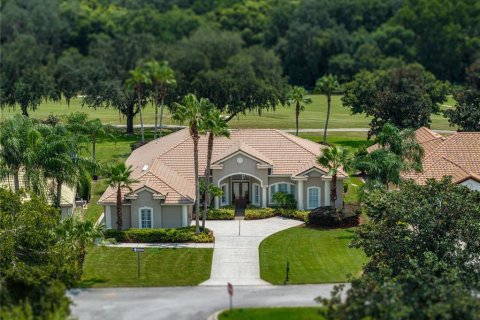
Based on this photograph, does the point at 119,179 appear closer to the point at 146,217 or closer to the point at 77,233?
the point at 146,217

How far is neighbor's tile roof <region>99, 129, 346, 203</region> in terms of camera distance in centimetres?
5975

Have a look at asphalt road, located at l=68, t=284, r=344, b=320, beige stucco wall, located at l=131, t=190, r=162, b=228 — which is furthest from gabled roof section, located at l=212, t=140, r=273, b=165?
asphalt road, located at l=68, t=284, r=344, b=320

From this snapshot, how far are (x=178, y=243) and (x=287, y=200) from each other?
10.6 m

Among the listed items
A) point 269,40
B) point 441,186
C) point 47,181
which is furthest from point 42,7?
point 441,186

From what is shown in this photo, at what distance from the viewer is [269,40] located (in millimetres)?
161000

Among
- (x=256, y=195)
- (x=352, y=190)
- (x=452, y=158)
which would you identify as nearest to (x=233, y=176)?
(x=256, y=195)

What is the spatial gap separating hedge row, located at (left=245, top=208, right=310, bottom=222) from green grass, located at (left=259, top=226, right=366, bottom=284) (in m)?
1.98

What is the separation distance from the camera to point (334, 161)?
59562mm

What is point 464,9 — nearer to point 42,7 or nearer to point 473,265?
point 42,7

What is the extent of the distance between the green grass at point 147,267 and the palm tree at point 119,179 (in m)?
3.14

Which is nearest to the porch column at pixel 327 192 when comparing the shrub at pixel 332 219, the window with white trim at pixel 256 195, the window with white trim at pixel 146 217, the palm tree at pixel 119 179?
the shrub at pixel 332 219

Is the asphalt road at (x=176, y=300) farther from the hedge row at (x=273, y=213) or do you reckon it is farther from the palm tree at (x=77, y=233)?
the hedge row at (x=273, y=213)

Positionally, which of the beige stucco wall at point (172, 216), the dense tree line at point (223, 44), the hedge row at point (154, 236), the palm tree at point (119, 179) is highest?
the dense tree line at point (223, 44)

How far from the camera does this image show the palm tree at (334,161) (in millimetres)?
59250
